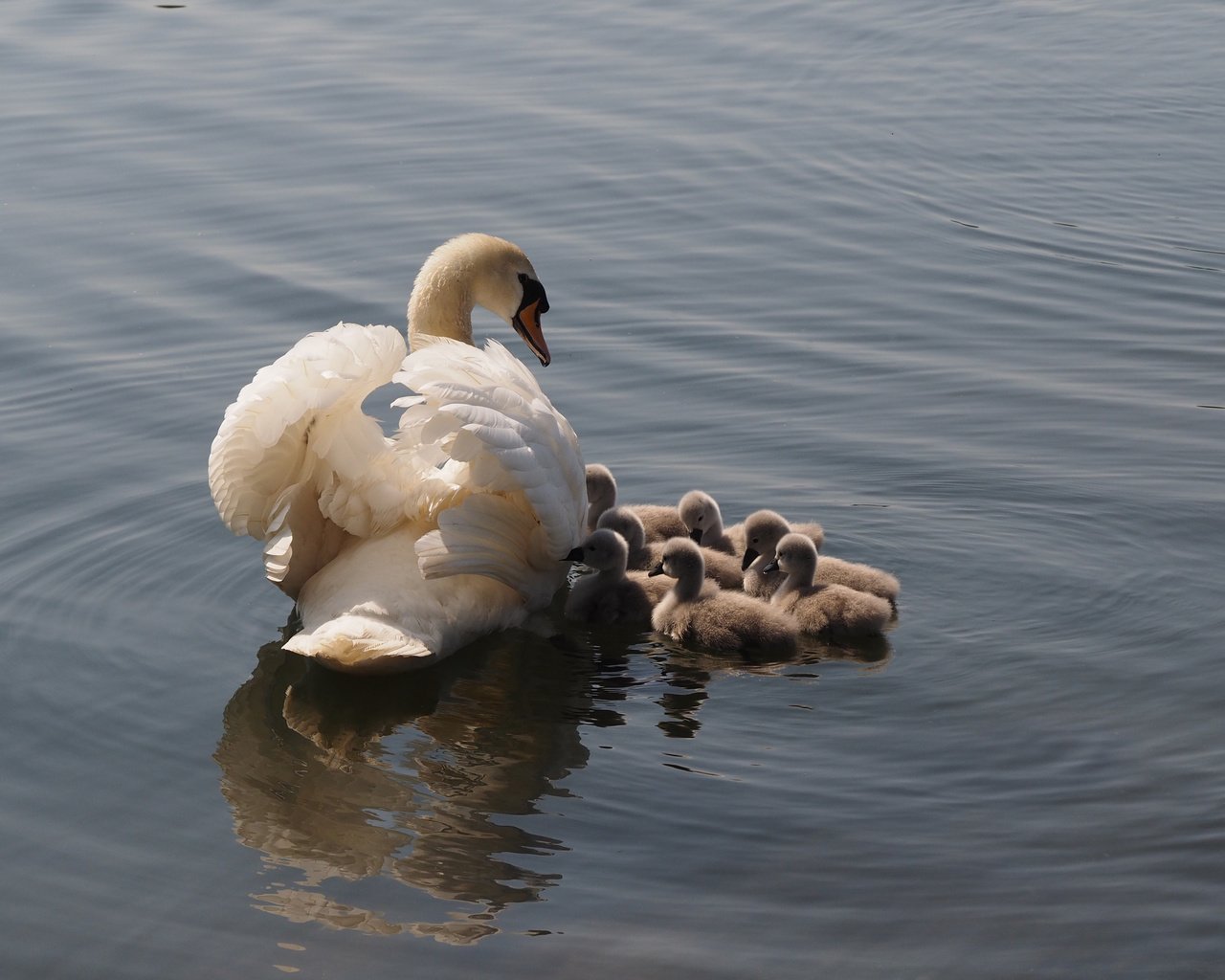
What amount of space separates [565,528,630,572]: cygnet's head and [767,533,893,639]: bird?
707 millimetres

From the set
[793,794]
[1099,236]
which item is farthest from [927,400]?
[793,794]

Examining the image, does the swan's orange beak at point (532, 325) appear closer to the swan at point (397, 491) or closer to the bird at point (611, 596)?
the swan at point (397, 491)

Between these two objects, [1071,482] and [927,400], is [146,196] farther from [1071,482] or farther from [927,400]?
[1071,482]

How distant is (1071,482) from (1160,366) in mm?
1831

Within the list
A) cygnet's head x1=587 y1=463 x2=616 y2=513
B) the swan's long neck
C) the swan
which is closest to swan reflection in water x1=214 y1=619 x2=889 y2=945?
the swan

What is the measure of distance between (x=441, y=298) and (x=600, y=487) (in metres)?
1.22

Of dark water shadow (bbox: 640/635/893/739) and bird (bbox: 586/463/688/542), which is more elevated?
bird (bbox: 586/463/688/542)

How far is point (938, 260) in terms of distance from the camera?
1248 cm

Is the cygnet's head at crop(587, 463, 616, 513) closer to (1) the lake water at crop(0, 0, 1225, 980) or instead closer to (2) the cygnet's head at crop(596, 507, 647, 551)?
(2) the cygnet's head at crop(596, 507, 647, 551)

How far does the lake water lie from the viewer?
5863mm

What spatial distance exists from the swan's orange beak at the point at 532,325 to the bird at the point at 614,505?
635mm

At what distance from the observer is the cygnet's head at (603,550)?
8.06 m

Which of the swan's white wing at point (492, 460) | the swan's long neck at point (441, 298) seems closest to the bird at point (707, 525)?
the swan's white wing at point (492, 460)

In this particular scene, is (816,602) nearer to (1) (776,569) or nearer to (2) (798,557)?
(2) (798,557)
